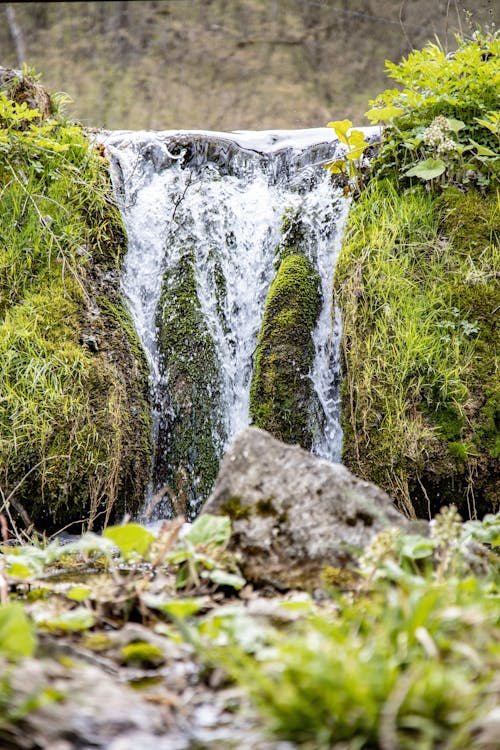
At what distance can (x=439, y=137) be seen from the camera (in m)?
3.58

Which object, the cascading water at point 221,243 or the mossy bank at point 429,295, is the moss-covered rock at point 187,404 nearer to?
the cascading water at point 221,243

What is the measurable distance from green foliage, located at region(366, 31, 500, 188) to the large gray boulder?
7.09ft

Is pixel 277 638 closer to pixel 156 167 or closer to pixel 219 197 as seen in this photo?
pixel 219 197

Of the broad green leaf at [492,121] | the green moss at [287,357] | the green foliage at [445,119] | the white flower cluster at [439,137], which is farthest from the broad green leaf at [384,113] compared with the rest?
the green moss at [287,357]

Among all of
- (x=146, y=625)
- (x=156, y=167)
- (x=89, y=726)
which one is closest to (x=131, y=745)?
(x=89, y=726)

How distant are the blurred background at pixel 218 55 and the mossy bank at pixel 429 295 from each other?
5922 mm

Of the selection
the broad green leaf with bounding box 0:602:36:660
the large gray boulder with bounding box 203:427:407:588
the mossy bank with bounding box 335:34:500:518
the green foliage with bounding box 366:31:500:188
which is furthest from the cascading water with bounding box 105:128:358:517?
the broad green leaf with bounding box 0:602:36:660

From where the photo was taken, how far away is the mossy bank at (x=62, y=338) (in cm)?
316

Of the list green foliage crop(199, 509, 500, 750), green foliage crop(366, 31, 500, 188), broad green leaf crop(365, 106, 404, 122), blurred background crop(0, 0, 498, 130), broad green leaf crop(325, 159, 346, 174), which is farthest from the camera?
blurred background crop(0, 0, 498, 130)

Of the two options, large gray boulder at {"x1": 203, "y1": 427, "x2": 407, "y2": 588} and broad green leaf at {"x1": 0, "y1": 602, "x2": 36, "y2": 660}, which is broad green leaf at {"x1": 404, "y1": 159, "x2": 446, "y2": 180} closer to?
large gray boulder at {"x1": 203, "y1": 427, "x2": 407, "y2": 588}

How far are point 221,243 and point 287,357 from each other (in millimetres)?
848

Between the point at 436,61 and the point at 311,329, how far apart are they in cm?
156

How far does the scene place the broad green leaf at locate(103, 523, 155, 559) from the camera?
1.66m

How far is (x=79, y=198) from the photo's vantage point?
3832mm
